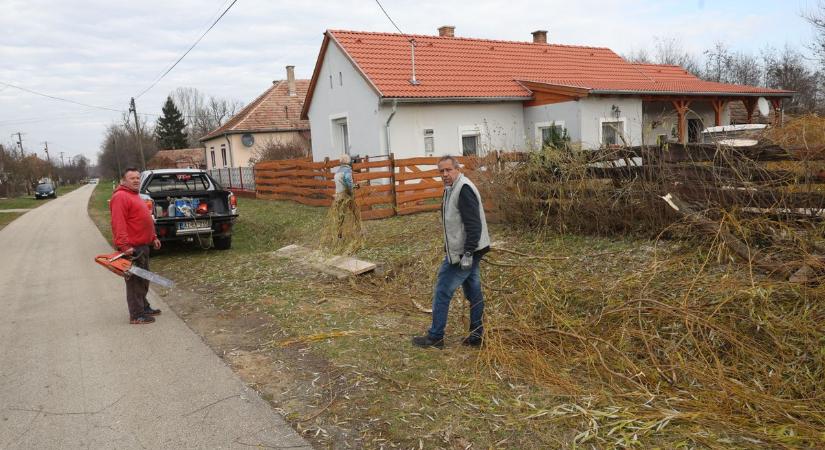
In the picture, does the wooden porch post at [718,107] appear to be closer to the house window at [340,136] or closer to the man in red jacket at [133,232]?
the house window at [340,136]

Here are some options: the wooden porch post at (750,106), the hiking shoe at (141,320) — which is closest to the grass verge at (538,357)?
the hiking shoe at (141,320)

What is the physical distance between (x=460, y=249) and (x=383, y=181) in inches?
540

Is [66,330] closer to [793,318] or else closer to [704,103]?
[793,318]

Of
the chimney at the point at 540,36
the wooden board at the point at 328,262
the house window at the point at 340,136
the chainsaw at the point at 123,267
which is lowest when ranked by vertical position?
the wooden board at the point at 328,262

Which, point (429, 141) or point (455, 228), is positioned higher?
point (429, 141)

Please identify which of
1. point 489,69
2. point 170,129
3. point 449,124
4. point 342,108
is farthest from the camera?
point 170,129

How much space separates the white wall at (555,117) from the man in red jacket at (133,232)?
1290 cm

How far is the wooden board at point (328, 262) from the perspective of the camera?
27.6 ft

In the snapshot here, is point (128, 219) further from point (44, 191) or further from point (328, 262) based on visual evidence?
point (44, 191)

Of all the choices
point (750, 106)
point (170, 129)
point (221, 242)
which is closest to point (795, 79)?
point (750, 106)

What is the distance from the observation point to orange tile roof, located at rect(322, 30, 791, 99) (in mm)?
19016

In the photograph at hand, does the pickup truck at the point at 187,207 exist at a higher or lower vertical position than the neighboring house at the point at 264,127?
lower

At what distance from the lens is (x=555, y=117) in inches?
761

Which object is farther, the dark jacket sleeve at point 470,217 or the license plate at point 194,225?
the license plate at point 194,225
